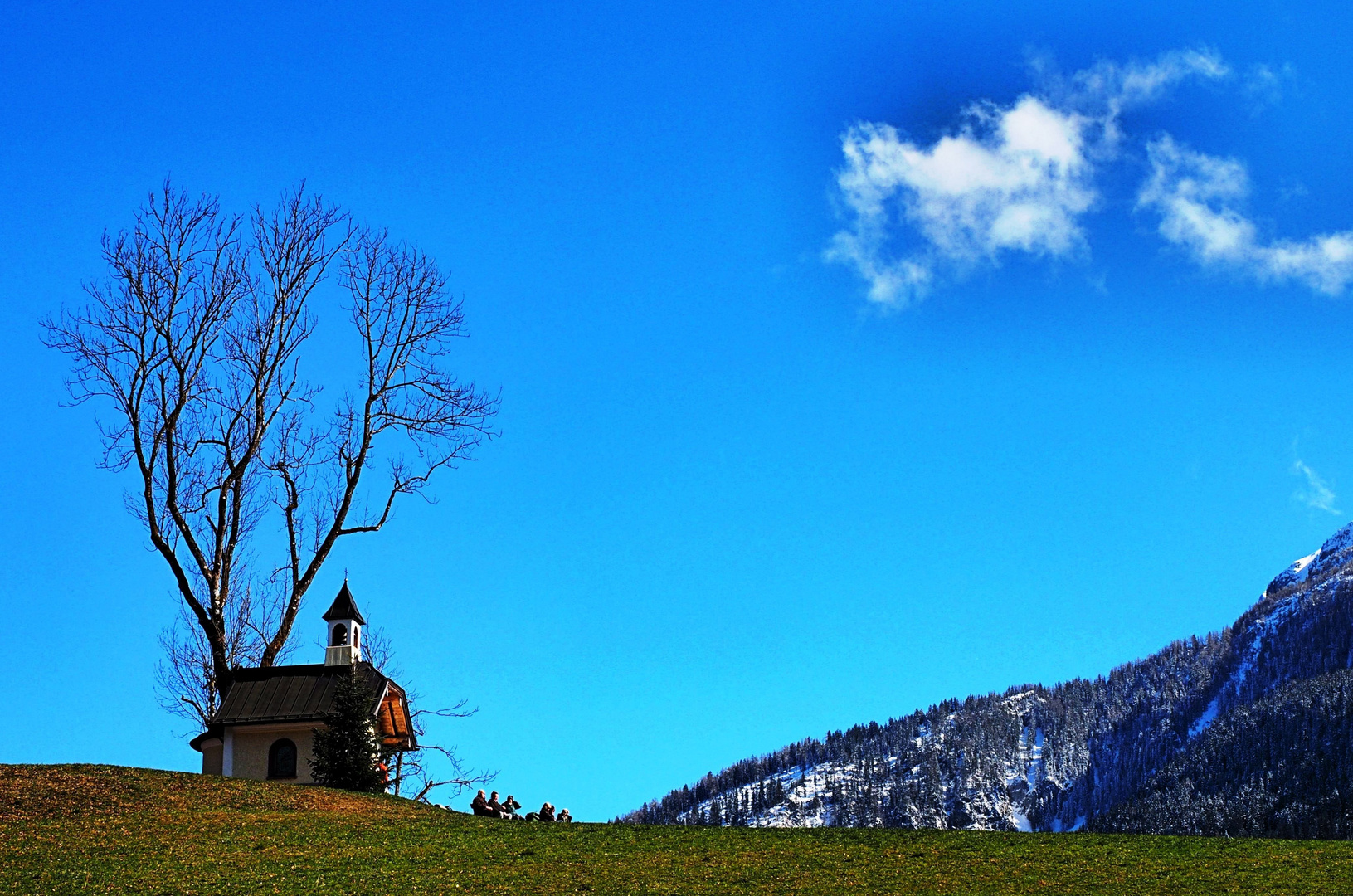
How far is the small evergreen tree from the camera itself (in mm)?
38125

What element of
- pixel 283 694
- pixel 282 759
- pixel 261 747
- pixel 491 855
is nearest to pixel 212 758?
pixel 261 747

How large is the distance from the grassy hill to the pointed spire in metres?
10.9

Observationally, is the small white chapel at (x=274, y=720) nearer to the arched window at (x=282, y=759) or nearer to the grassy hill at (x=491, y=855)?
the arched window at (x=282, y=759)

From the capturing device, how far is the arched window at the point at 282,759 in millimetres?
42188

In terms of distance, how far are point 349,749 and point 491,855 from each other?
10372 mm

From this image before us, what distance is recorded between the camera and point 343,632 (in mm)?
45312

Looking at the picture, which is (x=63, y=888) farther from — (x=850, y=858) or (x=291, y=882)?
(x=850, y=858)

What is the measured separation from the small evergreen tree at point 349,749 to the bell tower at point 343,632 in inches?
237

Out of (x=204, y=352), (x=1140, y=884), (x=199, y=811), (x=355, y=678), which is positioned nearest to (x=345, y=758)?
(x=355, y=678)

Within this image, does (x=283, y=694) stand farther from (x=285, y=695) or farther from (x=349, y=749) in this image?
(x=349, y=749)

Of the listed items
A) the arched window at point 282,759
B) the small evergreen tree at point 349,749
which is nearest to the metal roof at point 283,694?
the arched window at point 282,759

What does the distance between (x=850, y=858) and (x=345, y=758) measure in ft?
52.1

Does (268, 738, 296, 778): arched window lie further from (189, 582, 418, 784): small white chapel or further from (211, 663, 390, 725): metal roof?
(211, 663, 390, 725): metal roof

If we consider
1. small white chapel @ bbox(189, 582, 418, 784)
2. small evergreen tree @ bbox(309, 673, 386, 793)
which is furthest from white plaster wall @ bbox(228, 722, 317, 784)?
small evergreen tree @ bbox(309, 673, 386, 793)
